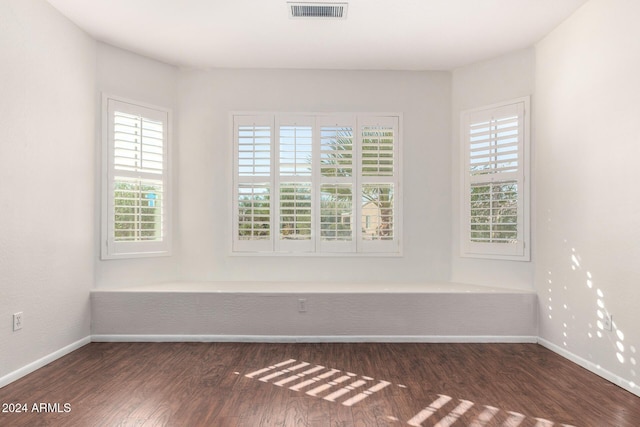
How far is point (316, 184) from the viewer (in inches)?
176

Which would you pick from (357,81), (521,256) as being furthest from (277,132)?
(521,256)

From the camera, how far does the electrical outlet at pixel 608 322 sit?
2.98 metres

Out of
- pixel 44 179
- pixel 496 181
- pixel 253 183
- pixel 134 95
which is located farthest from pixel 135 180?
pixel 496 181

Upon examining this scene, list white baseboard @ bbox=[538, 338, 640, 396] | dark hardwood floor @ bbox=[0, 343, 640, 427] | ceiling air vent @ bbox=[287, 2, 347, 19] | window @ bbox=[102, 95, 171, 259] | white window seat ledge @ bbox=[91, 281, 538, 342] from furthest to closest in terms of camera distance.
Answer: window @ bbox=[102, 95, 171, 259] → white window seat ledge @ bbox=[91, 281, 538, 342] → ceiling air vent @ bbox=[287, 2, 347, 19] → white baseboard @ bbox=[538, 338, 640, 396] → dark hardwood floor @ bbox=[0, 343, 640, 427]

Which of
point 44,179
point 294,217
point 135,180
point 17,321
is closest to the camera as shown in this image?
point 17,321

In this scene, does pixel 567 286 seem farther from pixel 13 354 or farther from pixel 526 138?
pixel 13 354

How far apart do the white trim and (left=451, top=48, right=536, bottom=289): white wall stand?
562 millimetres

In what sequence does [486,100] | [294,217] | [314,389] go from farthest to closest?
[294,217] → [486,100] → [314,389]

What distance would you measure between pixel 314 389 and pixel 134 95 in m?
3.24

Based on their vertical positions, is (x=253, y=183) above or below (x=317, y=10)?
below

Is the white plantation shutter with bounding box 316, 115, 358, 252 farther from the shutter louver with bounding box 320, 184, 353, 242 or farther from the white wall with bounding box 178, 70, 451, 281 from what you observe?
the white wall with bounding box 178, 70, 451, 281

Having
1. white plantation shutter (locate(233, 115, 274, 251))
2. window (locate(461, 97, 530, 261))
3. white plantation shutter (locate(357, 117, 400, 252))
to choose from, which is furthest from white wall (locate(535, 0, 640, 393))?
white plantation shutter (locate(233, 115, 274, 251))

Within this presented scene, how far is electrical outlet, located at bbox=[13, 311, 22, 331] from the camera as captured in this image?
9.62ft

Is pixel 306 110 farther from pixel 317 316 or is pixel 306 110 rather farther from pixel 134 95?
pixel 317 316
